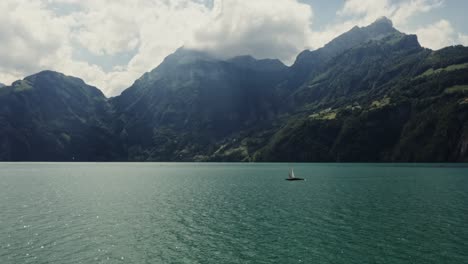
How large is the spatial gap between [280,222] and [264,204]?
21559 mm

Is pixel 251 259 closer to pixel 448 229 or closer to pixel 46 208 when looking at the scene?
pixel 448 229

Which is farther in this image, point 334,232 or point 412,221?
point 412,221

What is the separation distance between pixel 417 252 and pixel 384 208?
33.3 m

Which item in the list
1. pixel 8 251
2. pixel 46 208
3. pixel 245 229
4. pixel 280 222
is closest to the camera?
pixel 8 251

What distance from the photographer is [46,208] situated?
7806 cm

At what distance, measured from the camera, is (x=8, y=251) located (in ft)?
143

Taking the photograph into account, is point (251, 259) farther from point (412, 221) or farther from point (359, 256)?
point (412, 221)

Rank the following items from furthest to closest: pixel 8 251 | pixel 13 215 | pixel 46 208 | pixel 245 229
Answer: pixel 46 208, pixel 13 215, pixel 245 229, pixel 8 251

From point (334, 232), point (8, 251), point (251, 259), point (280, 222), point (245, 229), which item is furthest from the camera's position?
point (280, 222)

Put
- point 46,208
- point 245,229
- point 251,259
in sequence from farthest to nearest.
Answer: point 46,208 < point 245,229 < point 251,259

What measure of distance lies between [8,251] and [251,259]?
98.7ft

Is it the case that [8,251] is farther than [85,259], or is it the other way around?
[8,251]

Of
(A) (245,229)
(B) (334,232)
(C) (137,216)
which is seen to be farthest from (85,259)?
(B) (334,232)

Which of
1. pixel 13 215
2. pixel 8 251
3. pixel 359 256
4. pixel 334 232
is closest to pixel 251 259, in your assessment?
pixel 359 256
